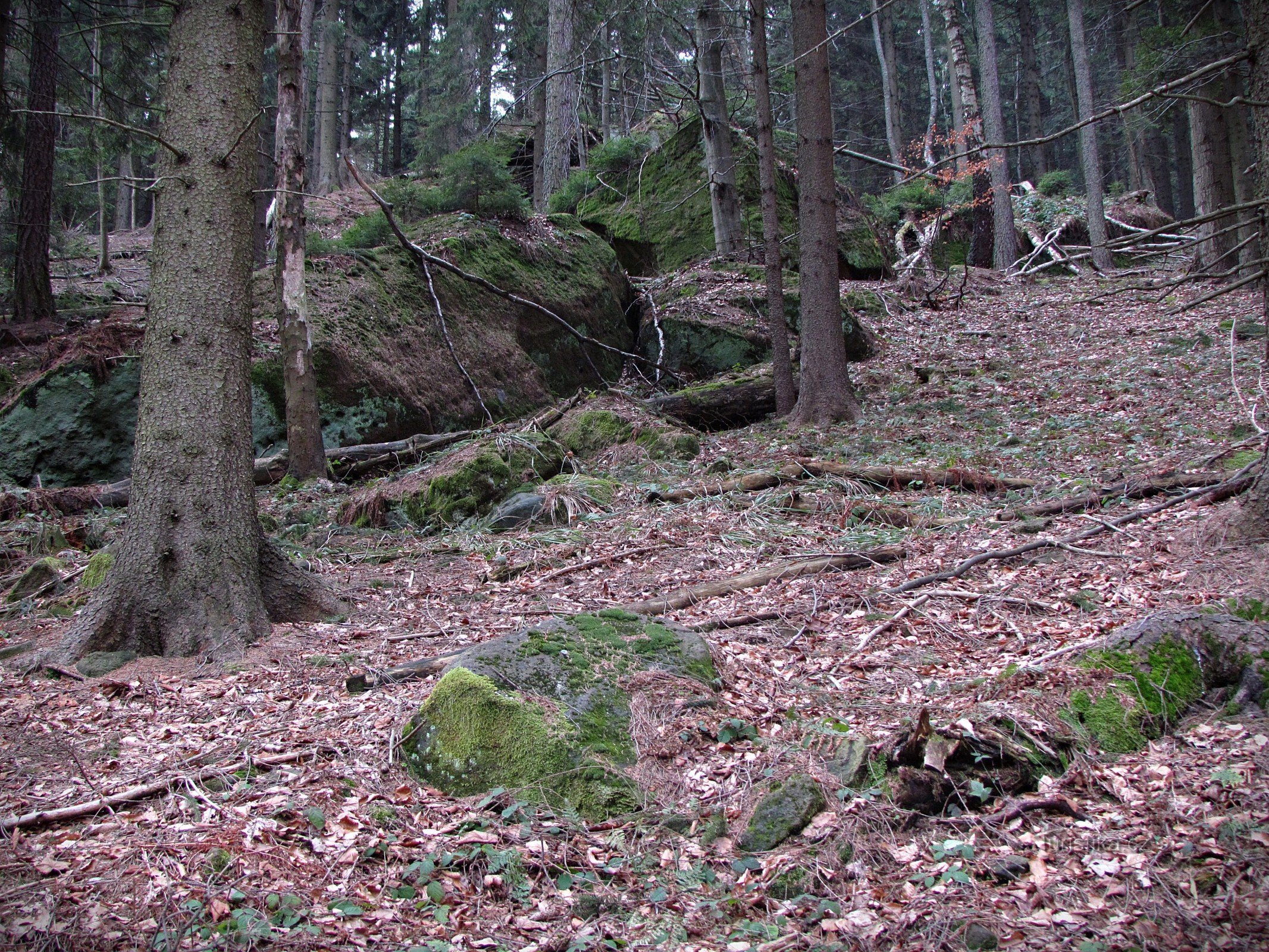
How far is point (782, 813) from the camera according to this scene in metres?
3.19

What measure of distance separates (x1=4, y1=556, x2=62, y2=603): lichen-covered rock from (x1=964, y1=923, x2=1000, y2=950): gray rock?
6852 mm

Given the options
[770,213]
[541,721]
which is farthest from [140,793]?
[770,213]

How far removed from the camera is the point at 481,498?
8.57m

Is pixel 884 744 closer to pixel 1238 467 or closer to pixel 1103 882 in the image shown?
pixel 1103 882

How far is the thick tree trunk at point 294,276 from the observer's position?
354 inches

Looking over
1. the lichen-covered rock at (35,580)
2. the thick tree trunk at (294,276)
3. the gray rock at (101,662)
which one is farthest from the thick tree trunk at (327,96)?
the gray rock at (101,662)

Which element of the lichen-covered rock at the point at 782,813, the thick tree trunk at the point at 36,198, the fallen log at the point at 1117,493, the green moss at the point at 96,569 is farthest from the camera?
the thick tree trunk at the point at 36,198

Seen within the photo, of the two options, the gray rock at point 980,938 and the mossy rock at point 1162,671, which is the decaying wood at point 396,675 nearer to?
the gray rock at point 980,938

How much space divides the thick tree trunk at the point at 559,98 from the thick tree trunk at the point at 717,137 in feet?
7.89

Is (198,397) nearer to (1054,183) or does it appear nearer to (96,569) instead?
(96,569)

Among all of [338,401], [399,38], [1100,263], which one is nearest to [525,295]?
[338,401]

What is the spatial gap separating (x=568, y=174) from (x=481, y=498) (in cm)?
1313

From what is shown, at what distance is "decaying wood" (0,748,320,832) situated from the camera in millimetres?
3006

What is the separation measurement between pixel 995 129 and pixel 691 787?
20834 millimetres
